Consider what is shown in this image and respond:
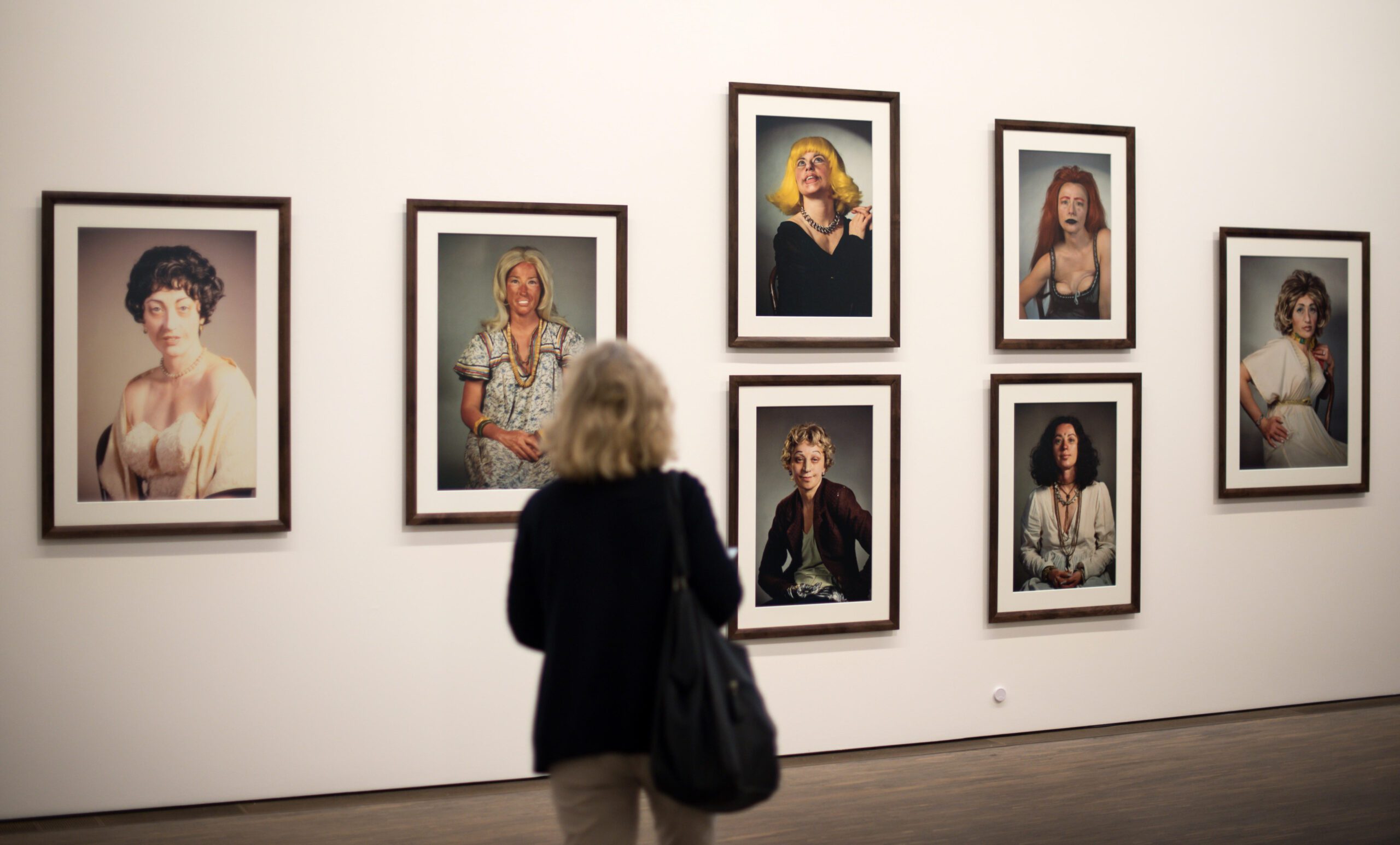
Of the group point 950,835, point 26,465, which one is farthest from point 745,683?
point 26,465

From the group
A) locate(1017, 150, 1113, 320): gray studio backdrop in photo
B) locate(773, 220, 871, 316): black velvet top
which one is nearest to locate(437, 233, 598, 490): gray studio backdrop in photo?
locate(773, 220, 871, 316): black velvet top

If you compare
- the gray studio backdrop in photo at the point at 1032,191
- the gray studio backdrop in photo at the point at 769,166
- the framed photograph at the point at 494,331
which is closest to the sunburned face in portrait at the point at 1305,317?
the gray studio backdrop in photo at the point at 1032,191

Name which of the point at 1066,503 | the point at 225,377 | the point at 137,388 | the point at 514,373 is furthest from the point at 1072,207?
the point at 137,388

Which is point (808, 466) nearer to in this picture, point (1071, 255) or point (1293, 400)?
point (1071, 255)

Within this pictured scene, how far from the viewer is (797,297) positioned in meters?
5.15

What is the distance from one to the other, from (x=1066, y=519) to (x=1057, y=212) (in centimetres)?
164

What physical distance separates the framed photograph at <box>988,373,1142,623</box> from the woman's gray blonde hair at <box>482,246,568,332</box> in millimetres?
2315

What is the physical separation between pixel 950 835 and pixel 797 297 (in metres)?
2.55

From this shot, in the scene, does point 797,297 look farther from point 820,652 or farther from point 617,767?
point 617,767

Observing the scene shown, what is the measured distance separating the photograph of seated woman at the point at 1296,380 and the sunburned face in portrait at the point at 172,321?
5.41 metres


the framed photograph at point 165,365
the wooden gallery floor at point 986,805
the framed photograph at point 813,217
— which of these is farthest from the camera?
the framed photograph at point 813,217

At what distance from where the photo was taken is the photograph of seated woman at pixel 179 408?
14.8ft

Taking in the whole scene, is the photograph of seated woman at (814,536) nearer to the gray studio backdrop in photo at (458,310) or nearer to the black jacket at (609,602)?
the gray studio backdrop in photo at (458,310)

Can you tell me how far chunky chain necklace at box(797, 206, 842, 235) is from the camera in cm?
516
